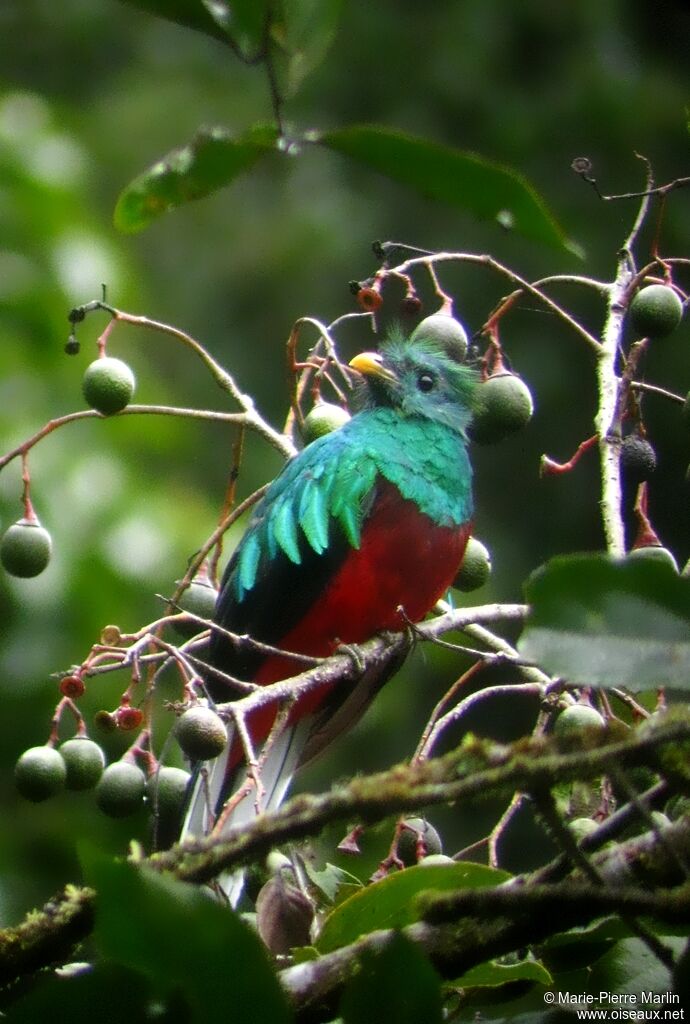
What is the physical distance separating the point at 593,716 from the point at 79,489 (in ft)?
8.90

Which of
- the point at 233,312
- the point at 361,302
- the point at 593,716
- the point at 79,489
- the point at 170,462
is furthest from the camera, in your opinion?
the point at 233,312

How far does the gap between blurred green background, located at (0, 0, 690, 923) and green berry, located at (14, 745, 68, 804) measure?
181 cm

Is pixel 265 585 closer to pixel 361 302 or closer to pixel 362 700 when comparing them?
pixel 362 700

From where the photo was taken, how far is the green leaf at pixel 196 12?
1055 millimetres

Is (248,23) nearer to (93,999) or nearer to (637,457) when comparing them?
(93,999)

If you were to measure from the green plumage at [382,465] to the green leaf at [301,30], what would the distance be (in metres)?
1.40

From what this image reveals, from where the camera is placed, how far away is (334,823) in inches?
37.2

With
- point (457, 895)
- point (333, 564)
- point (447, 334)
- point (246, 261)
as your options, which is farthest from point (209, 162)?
point (246, 261)

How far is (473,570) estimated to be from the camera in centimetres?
235

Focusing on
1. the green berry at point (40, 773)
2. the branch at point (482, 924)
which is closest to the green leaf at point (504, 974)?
the branch at point (482, 924)

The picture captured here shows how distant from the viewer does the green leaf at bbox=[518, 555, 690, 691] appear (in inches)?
37.9

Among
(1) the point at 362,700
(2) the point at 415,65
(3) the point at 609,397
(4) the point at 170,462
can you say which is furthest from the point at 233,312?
(3) the point at 609,397

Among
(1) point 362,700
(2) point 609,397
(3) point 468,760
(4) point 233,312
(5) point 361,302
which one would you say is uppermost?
(4) point 233,312

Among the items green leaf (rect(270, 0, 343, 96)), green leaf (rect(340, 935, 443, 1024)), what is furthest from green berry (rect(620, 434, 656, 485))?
green leaf (rect(340, 935, 443, 1024))
